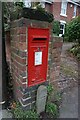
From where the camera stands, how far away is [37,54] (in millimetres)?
2719

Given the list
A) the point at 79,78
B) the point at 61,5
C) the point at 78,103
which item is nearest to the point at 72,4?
the point at 61,5

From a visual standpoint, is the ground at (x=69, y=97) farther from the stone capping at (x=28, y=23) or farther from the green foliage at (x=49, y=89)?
the stone capping at (x=28, y=23)

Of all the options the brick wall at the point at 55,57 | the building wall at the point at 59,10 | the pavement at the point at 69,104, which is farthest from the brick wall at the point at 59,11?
the brick wall at the point at 55,57

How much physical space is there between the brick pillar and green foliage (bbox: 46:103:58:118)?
32 centimetres

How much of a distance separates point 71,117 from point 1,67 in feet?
5.27

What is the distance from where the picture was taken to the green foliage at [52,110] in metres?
→ 3.04

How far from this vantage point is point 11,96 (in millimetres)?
3182

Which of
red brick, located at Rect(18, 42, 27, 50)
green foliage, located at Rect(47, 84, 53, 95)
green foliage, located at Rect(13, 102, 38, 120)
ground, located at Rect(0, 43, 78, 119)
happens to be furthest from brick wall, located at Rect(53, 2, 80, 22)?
green foliage, located at Rect(13, 102, 38, 120)

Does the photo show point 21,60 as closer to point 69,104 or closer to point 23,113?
point 23,113

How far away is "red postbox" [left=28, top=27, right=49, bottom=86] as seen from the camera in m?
2.61

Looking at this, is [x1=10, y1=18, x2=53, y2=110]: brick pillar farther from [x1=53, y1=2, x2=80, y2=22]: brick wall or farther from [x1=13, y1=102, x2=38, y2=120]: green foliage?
[x1=53, y1=2, x2=80, y2=22]: brick wall

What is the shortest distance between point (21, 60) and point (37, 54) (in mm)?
288

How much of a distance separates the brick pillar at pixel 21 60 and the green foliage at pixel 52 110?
0.32m

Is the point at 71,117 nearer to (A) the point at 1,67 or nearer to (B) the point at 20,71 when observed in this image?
(B) the point at 20,71
